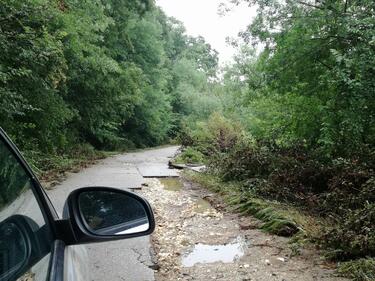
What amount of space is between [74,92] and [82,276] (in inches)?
596

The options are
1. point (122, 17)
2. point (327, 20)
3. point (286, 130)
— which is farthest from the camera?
point (122, 17)

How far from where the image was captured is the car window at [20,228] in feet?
3.84

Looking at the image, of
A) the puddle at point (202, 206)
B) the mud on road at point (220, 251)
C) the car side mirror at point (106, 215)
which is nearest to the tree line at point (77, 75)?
the mud on road at point (220, 251)

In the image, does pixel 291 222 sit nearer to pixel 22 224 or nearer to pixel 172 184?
pixel 22 224

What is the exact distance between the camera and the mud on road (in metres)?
4.31

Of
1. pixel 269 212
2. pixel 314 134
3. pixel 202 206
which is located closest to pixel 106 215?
pixel 269 212

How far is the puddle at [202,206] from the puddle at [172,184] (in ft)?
5.32

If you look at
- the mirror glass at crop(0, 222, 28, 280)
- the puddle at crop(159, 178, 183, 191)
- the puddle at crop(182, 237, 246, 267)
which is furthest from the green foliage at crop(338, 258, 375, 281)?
the puddle at crop(159, 178, 183, 191)

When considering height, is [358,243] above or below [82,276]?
below

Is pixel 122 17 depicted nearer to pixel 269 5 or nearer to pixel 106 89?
pixel 106 89

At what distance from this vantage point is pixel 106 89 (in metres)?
16.0

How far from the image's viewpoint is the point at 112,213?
1625 mm

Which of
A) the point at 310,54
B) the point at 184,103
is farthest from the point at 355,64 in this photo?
the point at 184,103

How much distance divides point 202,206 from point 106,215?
6327 millimetres
